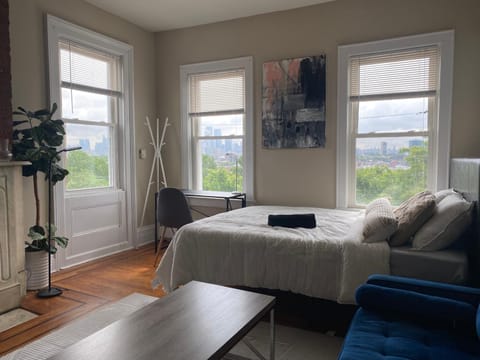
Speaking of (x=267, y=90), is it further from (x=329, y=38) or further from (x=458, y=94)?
(x=458, y=94)

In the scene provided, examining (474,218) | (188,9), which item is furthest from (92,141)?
(474,218)

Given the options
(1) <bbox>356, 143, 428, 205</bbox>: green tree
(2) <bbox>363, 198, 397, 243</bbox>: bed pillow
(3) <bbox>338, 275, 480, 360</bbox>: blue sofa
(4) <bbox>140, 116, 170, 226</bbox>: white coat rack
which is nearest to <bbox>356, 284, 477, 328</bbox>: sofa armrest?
(3) <bbox>338, 275, 480, 360</bbox>: blue sofa

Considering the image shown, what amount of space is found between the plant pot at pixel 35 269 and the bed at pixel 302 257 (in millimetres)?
1123

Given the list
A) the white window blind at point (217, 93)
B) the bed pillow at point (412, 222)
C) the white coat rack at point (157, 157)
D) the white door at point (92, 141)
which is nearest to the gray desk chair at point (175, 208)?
the white door at point (92, 141)

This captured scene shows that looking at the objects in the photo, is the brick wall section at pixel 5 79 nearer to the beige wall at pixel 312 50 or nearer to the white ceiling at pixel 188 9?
the white ceiling at pixel 188 9

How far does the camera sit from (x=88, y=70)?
13.4 ft

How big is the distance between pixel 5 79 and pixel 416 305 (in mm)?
3389

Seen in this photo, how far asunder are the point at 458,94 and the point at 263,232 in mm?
2408

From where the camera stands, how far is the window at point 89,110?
12.7 ft

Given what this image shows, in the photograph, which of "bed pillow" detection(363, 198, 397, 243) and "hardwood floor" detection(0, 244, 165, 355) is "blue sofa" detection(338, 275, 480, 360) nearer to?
"bed pillow" detection(363, 198, 397, 243)

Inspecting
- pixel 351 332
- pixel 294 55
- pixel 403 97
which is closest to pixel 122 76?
pixel 294 55

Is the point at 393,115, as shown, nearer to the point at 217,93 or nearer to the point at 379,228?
the point at 379,228

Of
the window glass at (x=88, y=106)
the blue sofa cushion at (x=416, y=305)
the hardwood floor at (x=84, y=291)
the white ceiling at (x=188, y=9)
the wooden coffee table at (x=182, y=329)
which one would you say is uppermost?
the white ceiling at (x=188, y=9)

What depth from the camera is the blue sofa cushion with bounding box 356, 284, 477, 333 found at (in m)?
1.56
